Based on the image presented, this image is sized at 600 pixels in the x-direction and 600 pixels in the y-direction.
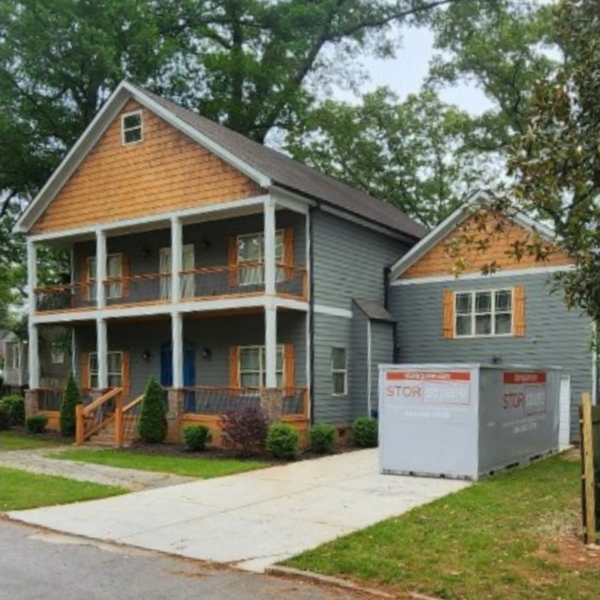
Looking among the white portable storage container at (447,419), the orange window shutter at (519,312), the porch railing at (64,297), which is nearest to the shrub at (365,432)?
the orange window shutter at (519,312)

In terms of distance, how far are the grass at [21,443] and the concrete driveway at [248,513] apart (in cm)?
775

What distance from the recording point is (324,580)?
22.6ft

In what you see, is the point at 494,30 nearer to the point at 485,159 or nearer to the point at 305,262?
the point at 485,159

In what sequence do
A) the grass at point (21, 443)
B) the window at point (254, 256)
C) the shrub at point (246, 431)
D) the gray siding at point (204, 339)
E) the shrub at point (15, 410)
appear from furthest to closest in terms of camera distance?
the shrub at point (15, 410) → the gray siding at point (204, 339) → the window at point (254, 256) → the grass at point (21, 443) → the shrub at point (246, 431)

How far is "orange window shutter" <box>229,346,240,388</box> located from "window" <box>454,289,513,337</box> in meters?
6.47

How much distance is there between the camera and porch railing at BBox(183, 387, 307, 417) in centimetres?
1950

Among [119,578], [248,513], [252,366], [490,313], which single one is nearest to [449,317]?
[490,313]

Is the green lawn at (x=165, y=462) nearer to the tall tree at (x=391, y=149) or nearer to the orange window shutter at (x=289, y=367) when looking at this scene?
the orange window shutter at (x=289, y=367)

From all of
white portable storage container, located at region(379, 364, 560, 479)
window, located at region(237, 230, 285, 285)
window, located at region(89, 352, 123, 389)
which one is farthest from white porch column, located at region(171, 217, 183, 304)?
white portable storage container, located at region(379, 364, 560, 479)

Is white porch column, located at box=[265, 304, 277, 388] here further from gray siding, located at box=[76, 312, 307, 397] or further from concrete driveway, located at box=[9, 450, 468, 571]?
concrete driveway, located at box=[9, 450, 468, 571]

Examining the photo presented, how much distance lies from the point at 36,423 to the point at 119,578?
16.6m

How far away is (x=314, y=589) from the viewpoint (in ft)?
22.2

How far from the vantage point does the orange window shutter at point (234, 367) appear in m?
21.7

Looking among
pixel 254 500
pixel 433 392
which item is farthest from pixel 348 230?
pixel 254 500
